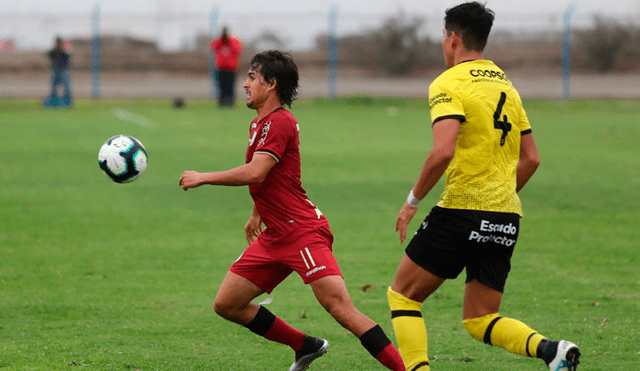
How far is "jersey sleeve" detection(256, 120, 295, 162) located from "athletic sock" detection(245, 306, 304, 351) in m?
1.11

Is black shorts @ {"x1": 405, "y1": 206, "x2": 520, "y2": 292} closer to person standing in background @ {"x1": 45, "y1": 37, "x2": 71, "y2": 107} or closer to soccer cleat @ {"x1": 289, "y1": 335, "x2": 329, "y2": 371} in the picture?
soccer cleat @ {"x1": 289, "y1": 335, "x2": 329, "y2": 371}

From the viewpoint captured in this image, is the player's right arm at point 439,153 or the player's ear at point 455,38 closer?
the player's right arm at point 439,153

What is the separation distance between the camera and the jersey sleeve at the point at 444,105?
4.10 meters

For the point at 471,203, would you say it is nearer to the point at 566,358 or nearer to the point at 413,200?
the point at 413,200

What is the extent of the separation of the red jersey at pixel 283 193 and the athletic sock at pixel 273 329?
0.53m

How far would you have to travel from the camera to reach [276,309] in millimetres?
6414

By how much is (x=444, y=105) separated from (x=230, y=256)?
15.4ft

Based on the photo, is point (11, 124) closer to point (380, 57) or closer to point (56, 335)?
Answer: point (56, 335)

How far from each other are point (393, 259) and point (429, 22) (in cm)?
2922

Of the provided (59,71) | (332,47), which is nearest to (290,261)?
(59,71)

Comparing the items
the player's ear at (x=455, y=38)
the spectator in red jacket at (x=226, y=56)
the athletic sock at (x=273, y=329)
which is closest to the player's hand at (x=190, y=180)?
the athletic sock at (x=273, y=329)

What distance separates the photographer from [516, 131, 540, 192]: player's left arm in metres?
4.55

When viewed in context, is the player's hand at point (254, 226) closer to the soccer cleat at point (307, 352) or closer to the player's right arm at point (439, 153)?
the soccer cleat at point (307, 352)

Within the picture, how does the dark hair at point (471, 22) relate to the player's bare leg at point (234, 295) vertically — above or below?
above
